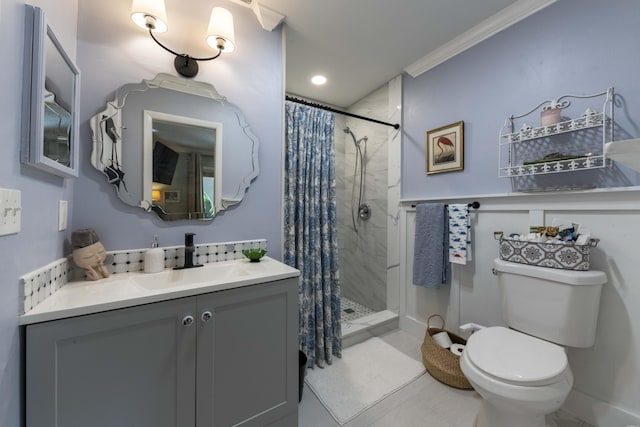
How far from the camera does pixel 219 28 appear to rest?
1316 mm

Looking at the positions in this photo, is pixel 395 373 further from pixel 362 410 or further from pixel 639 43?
pixel 639 43

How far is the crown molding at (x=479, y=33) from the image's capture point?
1.47 metres

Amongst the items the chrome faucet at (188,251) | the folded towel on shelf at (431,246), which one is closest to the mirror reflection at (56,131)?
the chrome faucet at (188,251)

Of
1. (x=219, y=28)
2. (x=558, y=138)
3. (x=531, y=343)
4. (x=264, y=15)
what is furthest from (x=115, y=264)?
(x=558, y=138)

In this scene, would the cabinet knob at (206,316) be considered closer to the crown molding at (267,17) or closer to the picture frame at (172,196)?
the picture frame at (172,196)

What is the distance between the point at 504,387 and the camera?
0.99 meters

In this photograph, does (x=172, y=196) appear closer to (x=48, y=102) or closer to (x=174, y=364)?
(x=48, y=102)

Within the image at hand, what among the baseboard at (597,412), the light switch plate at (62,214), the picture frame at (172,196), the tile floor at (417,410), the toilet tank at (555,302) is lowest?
the tile floor at (417,410)

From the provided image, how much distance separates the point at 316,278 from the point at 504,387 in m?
1.15

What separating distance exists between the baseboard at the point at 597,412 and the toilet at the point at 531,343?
22 cm

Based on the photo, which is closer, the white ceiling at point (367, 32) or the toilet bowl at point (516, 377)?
the toilet bowl at point (516, 377)

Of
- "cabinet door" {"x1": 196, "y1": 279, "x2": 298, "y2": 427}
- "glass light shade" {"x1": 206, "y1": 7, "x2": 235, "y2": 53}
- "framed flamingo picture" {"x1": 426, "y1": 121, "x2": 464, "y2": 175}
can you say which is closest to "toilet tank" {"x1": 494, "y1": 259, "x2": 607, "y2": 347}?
"framed flamingo picture" {"x1": 426, "y1": 121, "x2": 464, "y2": 175}

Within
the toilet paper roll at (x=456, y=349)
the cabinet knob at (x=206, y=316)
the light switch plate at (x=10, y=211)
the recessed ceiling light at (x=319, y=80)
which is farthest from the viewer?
the recessed ceiling light at (x=319, y=80)

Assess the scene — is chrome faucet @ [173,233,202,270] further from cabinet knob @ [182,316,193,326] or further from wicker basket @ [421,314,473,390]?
wicker basket @ [421,314,473,390]
